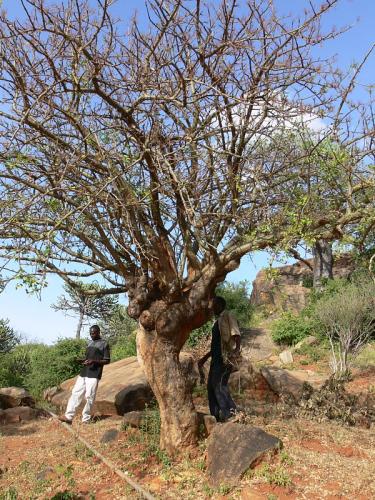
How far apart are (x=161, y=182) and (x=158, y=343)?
2210mm

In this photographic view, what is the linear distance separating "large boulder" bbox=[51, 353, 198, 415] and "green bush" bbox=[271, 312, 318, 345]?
846cm

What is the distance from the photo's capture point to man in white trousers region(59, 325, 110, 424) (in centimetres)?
962

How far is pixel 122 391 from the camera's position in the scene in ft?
35.6

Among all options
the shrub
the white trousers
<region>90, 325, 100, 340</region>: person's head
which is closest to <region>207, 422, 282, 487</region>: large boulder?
the white trousers

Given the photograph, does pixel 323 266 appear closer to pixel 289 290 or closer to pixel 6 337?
pixel 289 290

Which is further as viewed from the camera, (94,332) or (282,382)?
(282,382)

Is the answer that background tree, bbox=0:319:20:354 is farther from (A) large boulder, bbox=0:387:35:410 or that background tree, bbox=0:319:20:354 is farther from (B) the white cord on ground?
(B) the white cord on ground

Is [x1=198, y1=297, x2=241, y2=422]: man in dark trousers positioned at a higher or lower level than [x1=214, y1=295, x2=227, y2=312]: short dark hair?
lower

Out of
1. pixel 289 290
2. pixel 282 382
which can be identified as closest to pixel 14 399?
pixel 282 382

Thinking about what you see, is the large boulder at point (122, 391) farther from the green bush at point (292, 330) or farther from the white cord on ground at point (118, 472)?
the green bush at point (292, 330)

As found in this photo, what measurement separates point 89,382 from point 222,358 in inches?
139

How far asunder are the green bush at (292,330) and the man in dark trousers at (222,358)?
1361cm

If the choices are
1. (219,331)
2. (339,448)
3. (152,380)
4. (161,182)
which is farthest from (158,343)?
(339,448)

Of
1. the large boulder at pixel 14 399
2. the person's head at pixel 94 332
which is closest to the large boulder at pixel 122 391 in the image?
the large boulder at pixel 14 399
